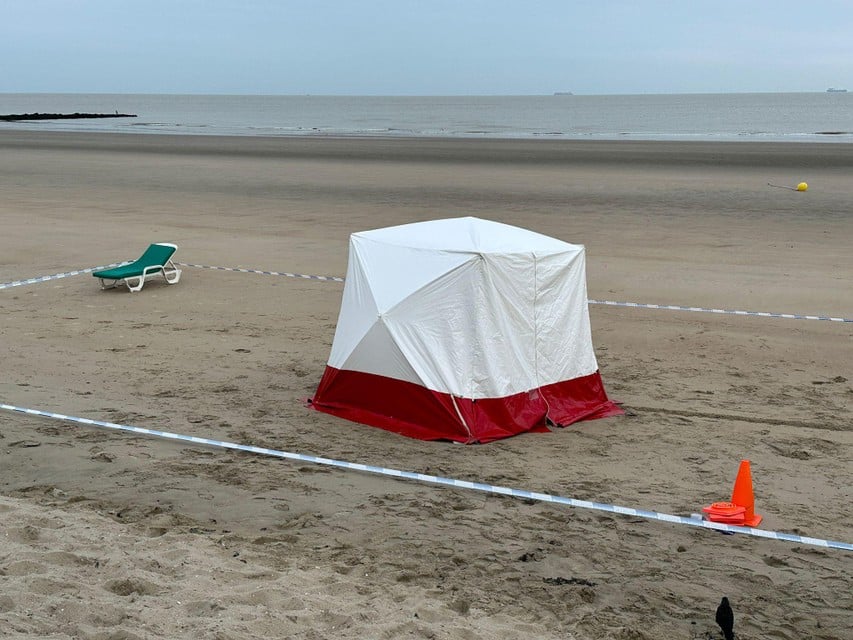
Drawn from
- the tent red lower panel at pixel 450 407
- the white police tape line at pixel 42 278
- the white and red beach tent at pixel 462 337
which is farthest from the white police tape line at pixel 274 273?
the tent red lower panel at pixel 450 407

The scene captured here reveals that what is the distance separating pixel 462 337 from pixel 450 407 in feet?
2.02

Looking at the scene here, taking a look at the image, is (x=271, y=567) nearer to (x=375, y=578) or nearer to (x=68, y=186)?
(x=375, y=578)

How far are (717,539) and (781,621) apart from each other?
107 cm

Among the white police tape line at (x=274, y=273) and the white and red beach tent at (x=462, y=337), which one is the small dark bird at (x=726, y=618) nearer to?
the white and red beach tent at (x=462, y=337)

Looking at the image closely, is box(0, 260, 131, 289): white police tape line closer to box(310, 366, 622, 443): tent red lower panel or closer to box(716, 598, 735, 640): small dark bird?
box(310, 366, 622, 443): tent red lower panel

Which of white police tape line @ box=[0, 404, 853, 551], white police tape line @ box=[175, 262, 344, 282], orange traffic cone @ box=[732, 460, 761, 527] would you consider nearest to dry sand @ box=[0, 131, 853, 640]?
white police tape line @ box=[0, 404, 853, 551]

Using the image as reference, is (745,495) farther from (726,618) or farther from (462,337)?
(462,337)

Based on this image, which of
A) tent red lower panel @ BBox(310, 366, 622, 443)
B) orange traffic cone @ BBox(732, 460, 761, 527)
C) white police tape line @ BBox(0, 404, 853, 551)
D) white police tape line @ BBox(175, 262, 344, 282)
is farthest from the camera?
white police tape line @ BBox(175, 262, 344, 282)

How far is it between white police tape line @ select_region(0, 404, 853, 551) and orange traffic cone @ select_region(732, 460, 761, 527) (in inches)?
4.7

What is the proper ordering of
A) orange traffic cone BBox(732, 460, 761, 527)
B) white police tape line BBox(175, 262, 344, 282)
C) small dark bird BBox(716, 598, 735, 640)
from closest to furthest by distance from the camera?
small dark bird BBox(716, 598, 735, 640)
orange traffic cone BBox(732, 460, 761, 527)
white police tape line BBox(175, 262, 344, 282)

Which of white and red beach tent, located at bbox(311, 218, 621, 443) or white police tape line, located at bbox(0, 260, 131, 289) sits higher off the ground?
white and red beach tent, located at bbox(311, 218, 621, 443)

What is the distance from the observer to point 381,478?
7566 millimetres

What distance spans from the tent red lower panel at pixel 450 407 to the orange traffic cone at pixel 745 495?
7.41 ft

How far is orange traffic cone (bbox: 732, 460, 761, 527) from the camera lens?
676cm
